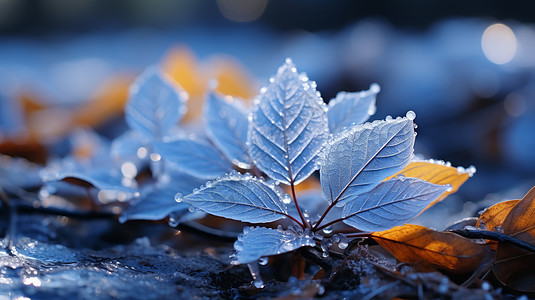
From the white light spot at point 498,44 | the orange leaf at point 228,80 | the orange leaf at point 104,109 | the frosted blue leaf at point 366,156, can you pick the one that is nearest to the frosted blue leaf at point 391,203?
the frosted blue leaf at point 366,156

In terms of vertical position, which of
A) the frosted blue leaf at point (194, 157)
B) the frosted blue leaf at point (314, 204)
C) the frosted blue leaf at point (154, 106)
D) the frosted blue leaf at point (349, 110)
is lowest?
the frosted blue leaf at point (314, 204)

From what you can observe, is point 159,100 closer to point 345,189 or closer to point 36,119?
point 345,189

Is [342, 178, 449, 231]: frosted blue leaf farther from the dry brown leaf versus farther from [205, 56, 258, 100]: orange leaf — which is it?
[205, 56, 258, 100]: orange leaf

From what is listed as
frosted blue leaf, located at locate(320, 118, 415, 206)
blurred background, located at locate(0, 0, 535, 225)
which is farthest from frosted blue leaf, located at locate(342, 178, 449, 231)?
blurred background, located at locate(0, 0, 535, 225)

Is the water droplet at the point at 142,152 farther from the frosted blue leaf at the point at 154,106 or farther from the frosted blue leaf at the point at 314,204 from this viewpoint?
the frosted blue leaf at the point at 314,204

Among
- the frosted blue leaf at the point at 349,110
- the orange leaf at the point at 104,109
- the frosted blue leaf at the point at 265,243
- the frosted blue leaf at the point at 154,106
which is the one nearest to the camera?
the frosted blue leaf at the point at 265,243

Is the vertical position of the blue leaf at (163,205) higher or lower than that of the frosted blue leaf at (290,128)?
lower

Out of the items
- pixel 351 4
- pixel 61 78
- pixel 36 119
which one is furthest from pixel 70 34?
pixel 36 119

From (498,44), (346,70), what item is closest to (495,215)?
(346,70)
